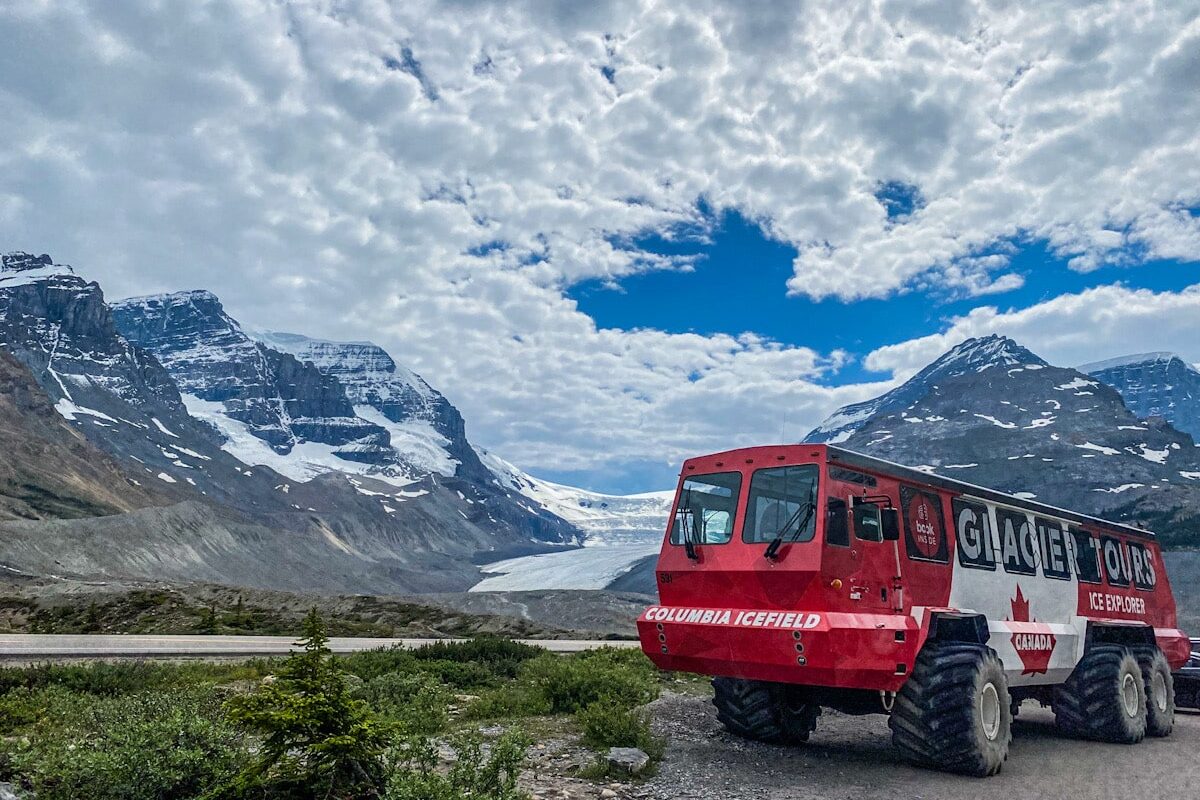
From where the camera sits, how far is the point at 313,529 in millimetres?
183375

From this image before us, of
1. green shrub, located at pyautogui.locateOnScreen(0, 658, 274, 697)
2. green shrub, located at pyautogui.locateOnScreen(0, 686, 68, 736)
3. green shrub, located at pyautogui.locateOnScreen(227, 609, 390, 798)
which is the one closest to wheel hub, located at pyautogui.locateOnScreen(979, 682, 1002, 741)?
green shrub, located at pyautogui.locateOnScreen(227, 609, 390, 798)

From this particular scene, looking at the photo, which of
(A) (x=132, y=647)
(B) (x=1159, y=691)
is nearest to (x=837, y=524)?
(B) (x=1159, y=691)

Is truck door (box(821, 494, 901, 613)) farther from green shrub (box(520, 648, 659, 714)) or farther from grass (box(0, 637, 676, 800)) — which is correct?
green shrub (box(520, 648, 659, 714))

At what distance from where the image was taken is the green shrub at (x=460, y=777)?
224 inches

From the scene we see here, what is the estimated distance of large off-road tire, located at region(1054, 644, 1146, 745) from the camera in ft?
41.7

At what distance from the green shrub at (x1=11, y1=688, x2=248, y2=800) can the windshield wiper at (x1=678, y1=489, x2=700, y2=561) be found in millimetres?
5682

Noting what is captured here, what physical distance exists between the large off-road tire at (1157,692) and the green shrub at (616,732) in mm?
9816

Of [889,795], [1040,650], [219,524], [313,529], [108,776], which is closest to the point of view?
[108,776]

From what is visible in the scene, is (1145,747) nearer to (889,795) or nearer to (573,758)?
(889,795)

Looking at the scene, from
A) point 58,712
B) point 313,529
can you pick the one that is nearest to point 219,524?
point 313,529

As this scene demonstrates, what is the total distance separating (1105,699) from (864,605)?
21.7 ft

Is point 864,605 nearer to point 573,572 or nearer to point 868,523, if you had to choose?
point 868,523

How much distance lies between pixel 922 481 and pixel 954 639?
2111mm

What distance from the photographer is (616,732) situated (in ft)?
32.1
